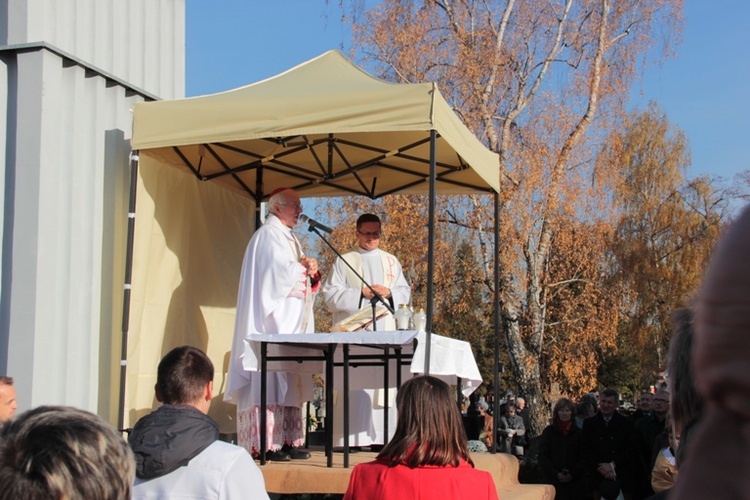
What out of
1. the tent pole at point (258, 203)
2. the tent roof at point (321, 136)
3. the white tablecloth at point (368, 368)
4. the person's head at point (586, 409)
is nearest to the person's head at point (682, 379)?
the white tablecloth at point (368, 368)

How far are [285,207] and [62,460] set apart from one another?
5720 millimetres

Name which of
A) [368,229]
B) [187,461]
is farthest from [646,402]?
Result: [187,461]

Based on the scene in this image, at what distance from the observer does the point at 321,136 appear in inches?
306

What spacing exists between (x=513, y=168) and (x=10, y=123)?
15.2 m

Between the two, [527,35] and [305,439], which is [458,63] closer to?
[527,35]

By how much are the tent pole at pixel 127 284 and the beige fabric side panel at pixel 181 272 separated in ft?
0.26

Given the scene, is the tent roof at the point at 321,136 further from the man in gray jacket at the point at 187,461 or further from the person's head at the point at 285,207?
the man in gray jacket at the point at 187,461

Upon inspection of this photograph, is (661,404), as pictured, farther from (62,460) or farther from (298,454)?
(62,460)

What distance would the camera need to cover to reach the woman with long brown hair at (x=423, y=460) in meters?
3.37

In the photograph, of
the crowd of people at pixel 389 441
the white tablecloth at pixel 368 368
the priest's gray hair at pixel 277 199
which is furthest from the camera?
the priest's gray hair at pixel 277 199

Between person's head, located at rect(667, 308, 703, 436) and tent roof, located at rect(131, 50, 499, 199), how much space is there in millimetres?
4039

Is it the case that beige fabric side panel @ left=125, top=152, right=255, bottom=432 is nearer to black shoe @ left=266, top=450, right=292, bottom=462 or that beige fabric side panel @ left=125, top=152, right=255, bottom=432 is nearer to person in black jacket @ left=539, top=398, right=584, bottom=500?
black shoe @ left=266, top=450, right=292, bottom=462

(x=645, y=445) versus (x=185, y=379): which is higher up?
(x=185, y=379)

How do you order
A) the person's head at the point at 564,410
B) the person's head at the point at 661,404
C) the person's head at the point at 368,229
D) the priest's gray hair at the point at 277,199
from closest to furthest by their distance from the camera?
the priest's gray hair at the point at 277,199 → the person's head at the point at 368,229 → the person's head at the point at 661,404 → the person's head at the point at 564,410
